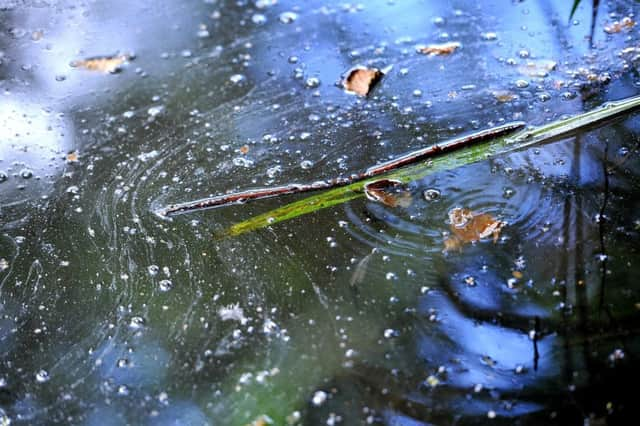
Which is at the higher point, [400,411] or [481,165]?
[481,165]

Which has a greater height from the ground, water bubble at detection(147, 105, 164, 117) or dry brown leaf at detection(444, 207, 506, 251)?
water bubble at detection(147, 105, 164, 117)

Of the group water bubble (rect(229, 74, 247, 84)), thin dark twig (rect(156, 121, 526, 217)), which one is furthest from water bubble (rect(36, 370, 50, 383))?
water bubble (rect(229, 74, 247, 84))

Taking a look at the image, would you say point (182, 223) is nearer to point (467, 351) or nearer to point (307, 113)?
point (307, 113)

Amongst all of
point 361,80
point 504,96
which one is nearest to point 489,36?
point 504,96

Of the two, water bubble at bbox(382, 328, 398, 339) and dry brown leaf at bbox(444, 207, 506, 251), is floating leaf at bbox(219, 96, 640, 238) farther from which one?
water bubble at bbox(382, 328, 398, 339)

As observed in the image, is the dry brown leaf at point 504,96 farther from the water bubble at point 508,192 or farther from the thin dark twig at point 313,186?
the water bubble at point 508,192

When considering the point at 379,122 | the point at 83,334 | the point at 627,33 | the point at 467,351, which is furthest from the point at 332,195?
the point at 627,33
